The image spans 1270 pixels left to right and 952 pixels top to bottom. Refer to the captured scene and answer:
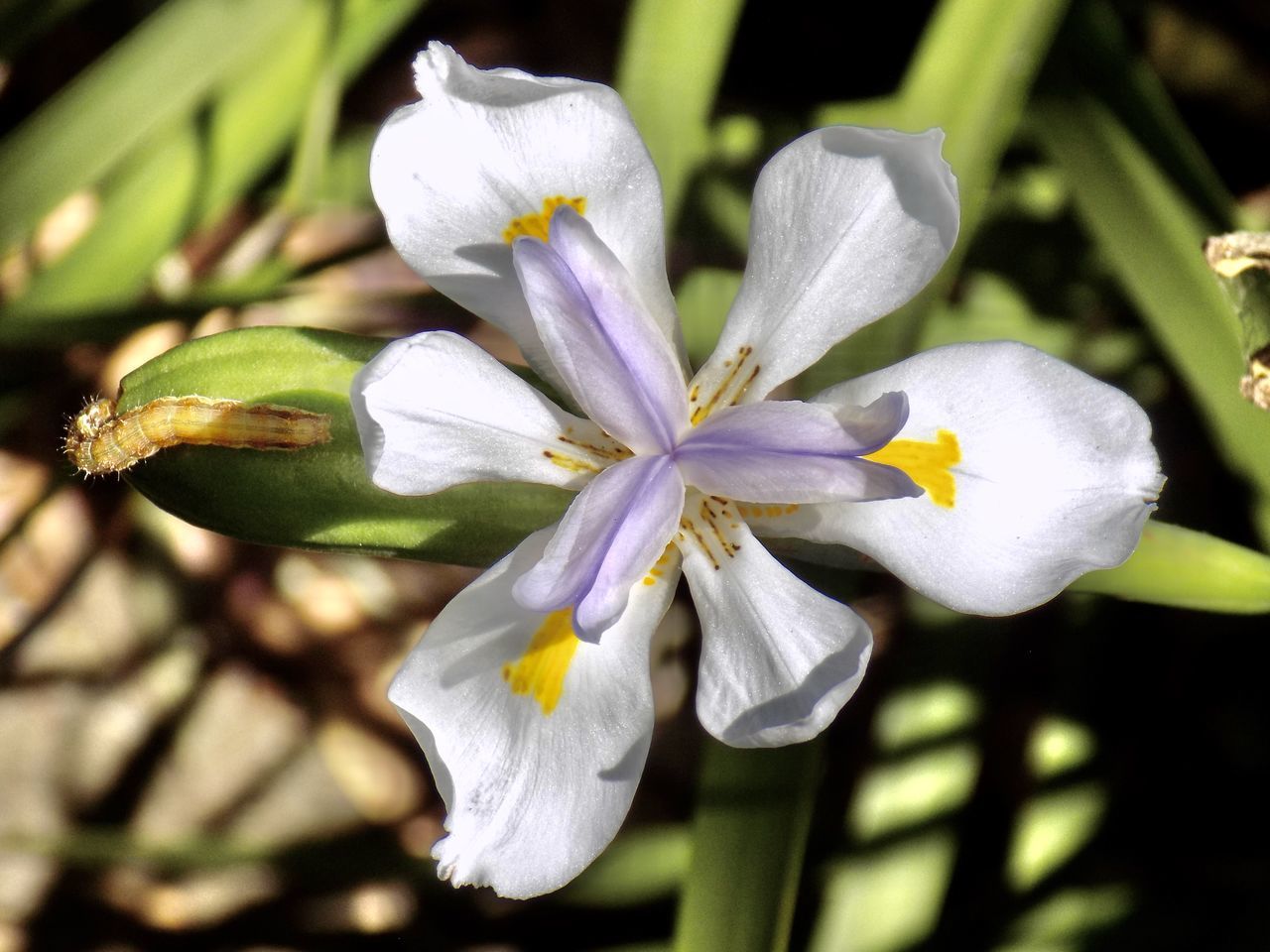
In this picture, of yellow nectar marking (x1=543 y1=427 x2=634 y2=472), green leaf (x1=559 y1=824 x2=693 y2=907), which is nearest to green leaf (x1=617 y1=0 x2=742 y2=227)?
yellow nectar marking (x1=543 y1=427 x2=634 y2=472)

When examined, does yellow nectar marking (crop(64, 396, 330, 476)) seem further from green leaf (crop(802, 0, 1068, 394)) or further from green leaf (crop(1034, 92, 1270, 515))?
green leaf (crop(1034, 92, 1270, 515))

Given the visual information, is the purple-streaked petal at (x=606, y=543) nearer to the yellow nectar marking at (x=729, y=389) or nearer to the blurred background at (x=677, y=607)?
the yellow nectar marking at (x=729, y=389)

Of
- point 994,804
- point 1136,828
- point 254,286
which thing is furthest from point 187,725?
point 1136,828

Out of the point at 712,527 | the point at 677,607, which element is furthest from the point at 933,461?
the point at 677,607

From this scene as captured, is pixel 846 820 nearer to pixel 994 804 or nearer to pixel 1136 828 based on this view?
pixel 994 804

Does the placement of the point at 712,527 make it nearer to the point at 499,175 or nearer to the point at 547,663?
the point at 547,663

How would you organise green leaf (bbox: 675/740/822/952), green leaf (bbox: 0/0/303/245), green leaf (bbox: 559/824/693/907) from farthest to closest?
green leaf (bbox: 559/824/693/907), green leaf (bbox: 0/0/303/245), green leaf (bbox: 675/740/822/952)
